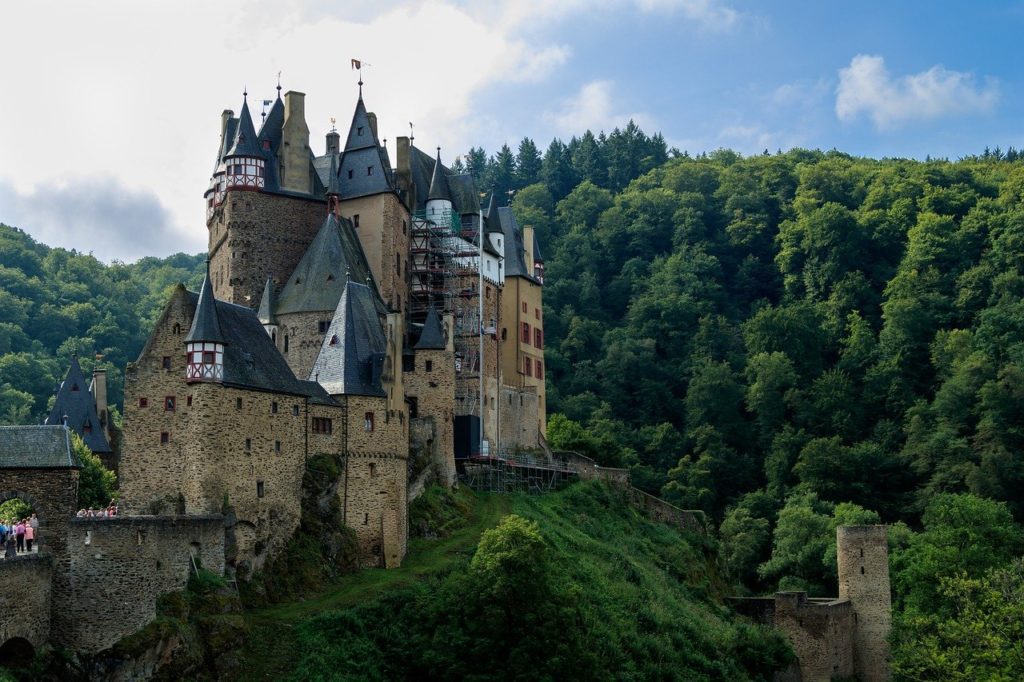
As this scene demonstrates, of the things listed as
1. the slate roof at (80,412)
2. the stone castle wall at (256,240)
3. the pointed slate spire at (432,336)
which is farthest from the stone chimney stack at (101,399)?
the pointed slate spire at (432,336)

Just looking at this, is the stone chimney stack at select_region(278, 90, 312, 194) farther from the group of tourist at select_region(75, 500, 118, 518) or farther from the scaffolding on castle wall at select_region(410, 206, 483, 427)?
the group of tourist at select_region(75, 500, 118, 518)

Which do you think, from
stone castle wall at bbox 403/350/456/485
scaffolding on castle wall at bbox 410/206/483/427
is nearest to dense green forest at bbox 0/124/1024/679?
scaffolding on castle wall at bbox 410/206/483/427

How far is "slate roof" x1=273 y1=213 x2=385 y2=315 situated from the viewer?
6191cm

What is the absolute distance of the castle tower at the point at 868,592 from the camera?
6806 centimetres

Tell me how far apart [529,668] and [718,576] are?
32343mm

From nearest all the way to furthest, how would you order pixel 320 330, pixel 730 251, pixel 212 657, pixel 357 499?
pixel 212 657 < pixel 357 499 < pixel 320 330 < pixel 730 251

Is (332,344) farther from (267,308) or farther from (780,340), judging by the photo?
(780,340)

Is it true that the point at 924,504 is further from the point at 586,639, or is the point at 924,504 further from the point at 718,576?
the point at 586,639

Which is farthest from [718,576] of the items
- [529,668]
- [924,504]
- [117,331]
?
[117,331]

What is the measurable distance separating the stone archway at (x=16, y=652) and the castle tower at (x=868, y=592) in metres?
42.8

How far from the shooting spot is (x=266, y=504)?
48.6 meters

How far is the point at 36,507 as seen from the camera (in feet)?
134

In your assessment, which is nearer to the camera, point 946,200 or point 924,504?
point 924,504

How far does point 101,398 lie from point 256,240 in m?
12.4
